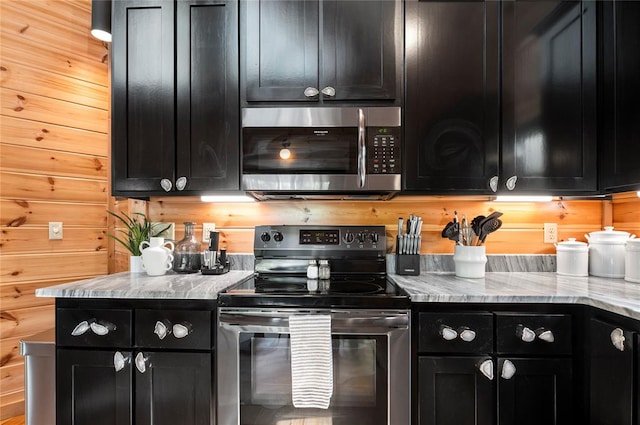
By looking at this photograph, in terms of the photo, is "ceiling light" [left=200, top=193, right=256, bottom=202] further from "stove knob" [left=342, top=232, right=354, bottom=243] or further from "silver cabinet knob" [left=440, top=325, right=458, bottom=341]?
"silver cabinet knob" [left=440, top=325, right=458, bottom=341]

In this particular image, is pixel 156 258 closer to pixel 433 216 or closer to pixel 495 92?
pixel 433 216

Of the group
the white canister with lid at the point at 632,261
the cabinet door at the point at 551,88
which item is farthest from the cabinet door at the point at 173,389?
the white canister with lid at the point at 632,261

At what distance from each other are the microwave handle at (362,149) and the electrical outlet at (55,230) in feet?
6.51

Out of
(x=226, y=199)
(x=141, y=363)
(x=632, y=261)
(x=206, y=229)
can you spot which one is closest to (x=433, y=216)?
(x=632, y=261)

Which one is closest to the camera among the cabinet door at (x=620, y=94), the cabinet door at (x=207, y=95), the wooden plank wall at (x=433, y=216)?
the cabinet door at (x=620, y=94)

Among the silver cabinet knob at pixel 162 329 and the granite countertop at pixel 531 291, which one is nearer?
the granite countertop at pixel 531 291

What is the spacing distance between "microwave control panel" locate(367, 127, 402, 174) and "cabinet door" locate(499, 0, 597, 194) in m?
0.54

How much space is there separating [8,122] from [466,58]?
2672mm

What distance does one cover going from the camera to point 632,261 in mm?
1645

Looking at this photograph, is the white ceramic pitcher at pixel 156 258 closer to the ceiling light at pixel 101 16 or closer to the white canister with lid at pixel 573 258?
the ceiling light at pixel 101 16

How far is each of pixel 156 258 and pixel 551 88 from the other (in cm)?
220

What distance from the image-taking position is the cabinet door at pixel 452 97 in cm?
169

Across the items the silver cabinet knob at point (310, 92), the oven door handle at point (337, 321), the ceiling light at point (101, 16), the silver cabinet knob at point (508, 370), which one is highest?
A: the ceiling light at point (101, 16)

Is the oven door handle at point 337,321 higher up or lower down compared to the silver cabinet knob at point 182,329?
higher up
